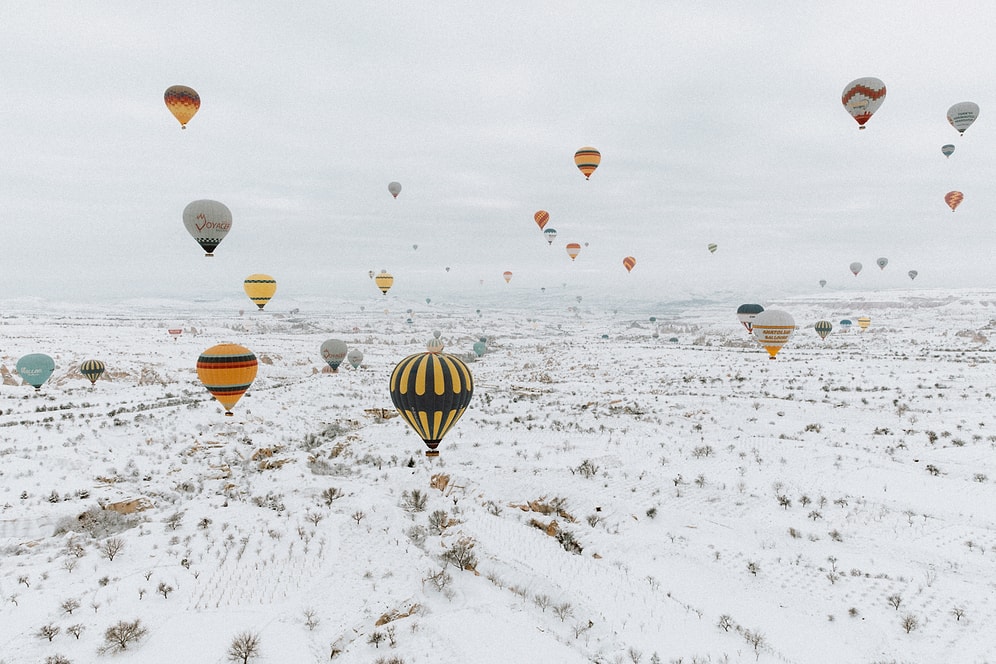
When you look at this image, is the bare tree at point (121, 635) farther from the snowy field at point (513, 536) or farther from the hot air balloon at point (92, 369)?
the hot air balloon at point (92, 369)

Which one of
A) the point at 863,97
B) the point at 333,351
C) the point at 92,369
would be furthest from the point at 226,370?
the point at 863,97

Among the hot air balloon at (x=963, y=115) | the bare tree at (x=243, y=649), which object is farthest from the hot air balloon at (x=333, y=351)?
the hot air balloon at (x=963, y=115)

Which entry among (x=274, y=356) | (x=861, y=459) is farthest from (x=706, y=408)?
(x=274, y=356)

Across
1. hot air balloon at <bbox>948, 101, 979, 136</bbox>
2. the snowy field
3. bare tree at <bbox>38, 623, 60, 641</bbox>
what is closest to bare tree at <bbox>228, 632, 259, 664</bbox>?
the snowy field

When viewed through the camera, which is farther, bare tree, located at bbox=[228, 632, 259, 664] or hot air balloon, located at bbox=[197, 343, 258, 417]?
hot air balloon, located at bbox=[197, 343, 258, 417]

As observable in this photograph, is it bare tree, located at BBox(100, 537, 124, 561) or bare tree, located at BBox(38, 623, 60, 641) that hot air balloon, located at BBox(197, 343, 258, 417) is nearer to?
bare tree, located at BBox(100, 537, 124, 561)
